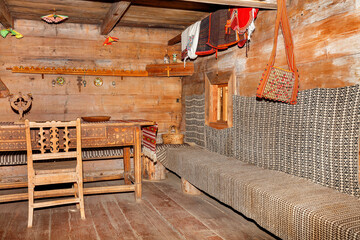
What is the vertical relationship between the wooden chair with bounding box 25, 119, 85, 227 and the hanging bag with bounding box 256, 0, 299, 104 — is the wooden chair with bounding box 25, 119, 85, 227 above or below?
below

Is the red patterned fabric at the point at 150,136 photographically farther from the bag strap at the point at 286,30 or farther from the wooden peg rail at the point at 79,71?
the bag strap at the point at 286,30

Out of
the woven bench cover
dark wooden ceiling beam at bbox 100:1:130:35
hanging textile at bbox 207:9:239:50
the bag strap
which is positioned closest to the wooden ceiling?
dark wooden ceiling beam at bbox 100:1:130:35

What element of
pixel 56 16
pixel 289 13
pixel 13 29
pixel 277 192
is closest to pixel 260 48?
pixel 289 13

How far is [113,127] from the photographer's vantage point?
11.3ft

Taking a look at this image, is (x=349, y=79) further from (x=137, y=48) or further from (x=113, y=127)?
(x=137, y=48)

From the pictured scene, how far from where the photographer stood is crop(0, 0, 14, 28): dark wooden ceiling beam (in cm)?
361

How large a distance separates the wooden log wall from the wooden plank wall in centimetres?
204

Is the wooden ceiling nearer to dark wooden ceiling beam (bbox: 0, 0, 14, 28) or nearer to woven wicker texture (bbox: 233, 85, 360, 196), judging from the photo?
dark wooden ceiling beam (bbox: 0, 0, 14, 28)

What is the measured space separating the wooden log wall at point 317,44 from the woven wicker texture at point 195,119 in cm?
111

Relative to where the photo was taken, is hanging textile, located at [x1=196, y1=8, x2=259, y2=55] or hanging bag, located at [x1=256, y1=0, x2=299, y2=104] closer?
hanging bag, located at [x1=256, y1=0, x2=299, y2=104]

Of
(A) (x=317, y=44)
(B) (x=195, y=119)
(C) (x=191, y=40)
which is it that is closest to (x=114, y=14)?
A: (C) (x=191, y=40)

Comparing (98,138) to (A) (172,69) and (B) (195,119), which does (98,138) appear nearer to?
(B) (195,119)

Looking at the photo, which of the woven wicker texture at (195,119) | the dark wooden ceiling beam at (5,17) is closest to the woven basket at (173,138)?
the woven wicker texture at (195,119)

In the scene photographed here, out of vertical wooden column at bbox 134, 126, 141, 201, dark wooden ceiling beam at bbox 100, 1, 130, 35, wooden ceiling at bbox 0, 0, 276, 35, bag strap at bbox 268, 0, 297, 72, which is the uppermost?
wooden ceiling at bbox 0, 0, 276, 35
